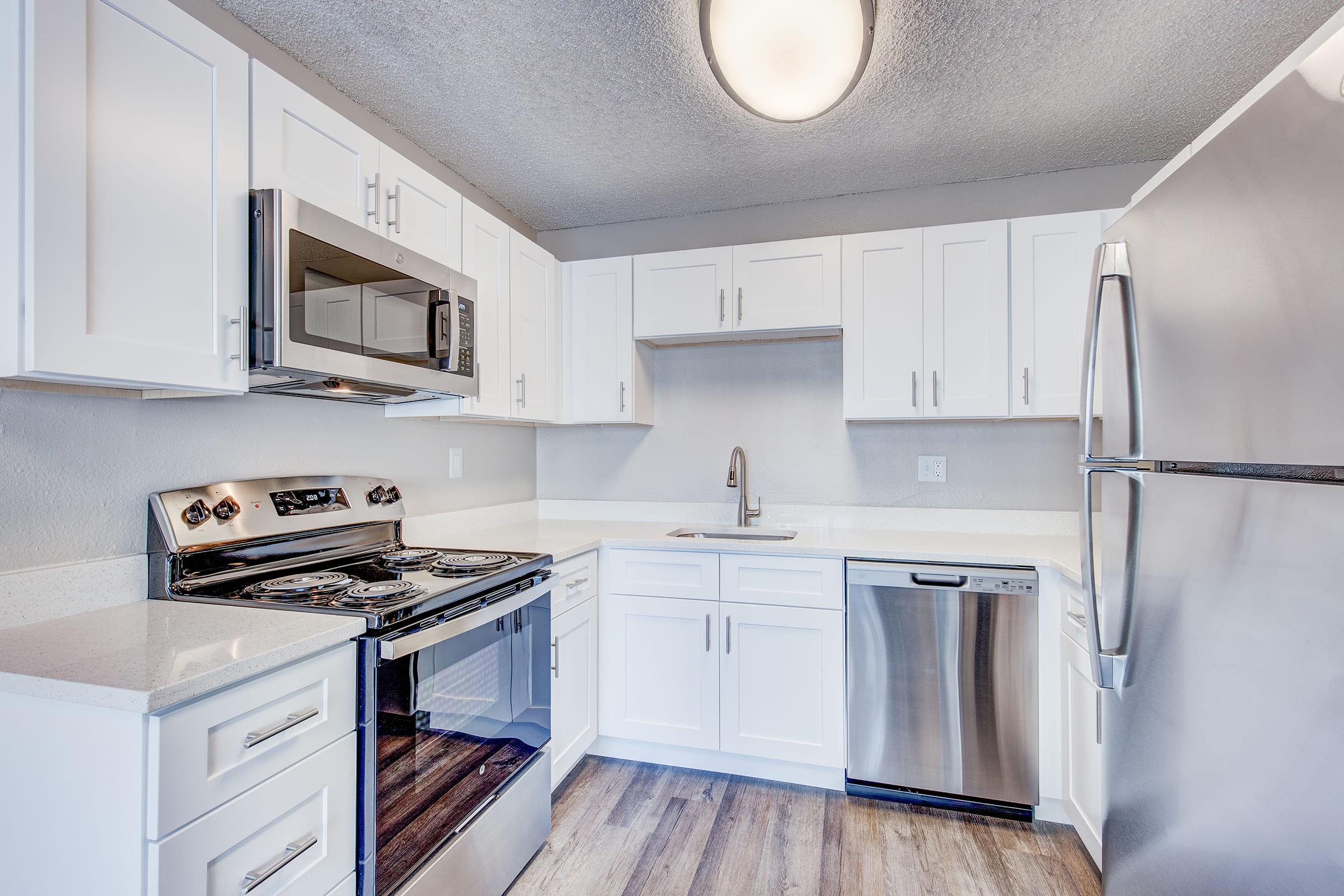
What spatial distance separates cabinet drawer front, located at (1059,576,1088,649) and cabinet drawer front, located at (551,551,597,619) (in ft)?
5.18

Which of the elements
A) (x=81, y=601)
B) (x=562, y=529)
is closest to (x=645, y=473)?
(x=562, y=529)

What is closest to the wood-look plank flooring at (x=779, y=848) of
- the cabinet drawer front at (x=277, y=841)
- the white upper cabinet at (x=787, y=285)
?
the cabinet drawer front at (x=277, y=841)

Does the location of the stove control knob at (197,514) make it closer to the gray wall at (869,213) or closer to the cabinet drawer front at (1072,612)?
the gray wall at (869,213)

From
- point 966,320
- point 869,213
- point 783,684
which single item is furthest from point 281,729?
point 869,213

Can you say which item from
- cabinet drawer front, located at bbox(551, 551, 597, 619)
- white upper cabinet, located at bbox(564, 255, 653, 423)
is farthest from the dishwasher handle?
white upper cabinet, located at bbox(564, 255, 653, 423)

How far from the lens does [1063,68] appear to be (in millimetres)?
1970

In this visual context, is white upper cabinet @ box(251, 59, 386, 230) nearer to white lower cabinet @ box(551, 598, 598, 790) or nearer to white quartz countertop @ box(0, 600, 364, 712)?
white quartz countertop @ box(0, 600, 364, 712)

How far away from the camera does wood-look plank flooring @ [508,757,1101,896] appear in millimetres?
1839

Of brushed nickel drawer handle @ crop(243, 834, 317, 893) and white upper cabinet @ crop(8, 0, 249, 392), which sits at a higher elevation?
white upper cabinet @ crop(8, 0, 249, 392)

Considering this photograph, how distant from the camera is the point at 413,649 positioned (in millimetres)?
1404

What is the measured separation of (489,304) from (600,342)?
68 cm

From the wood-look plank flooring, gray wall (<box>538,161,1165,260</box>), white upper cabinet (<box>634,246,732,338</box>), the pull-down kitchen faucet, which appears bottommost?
the wood-look plank flooring

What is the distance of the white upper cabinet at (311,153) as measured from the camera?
144cm

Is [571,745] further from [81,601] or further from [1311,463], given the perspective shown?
[1311,463]
